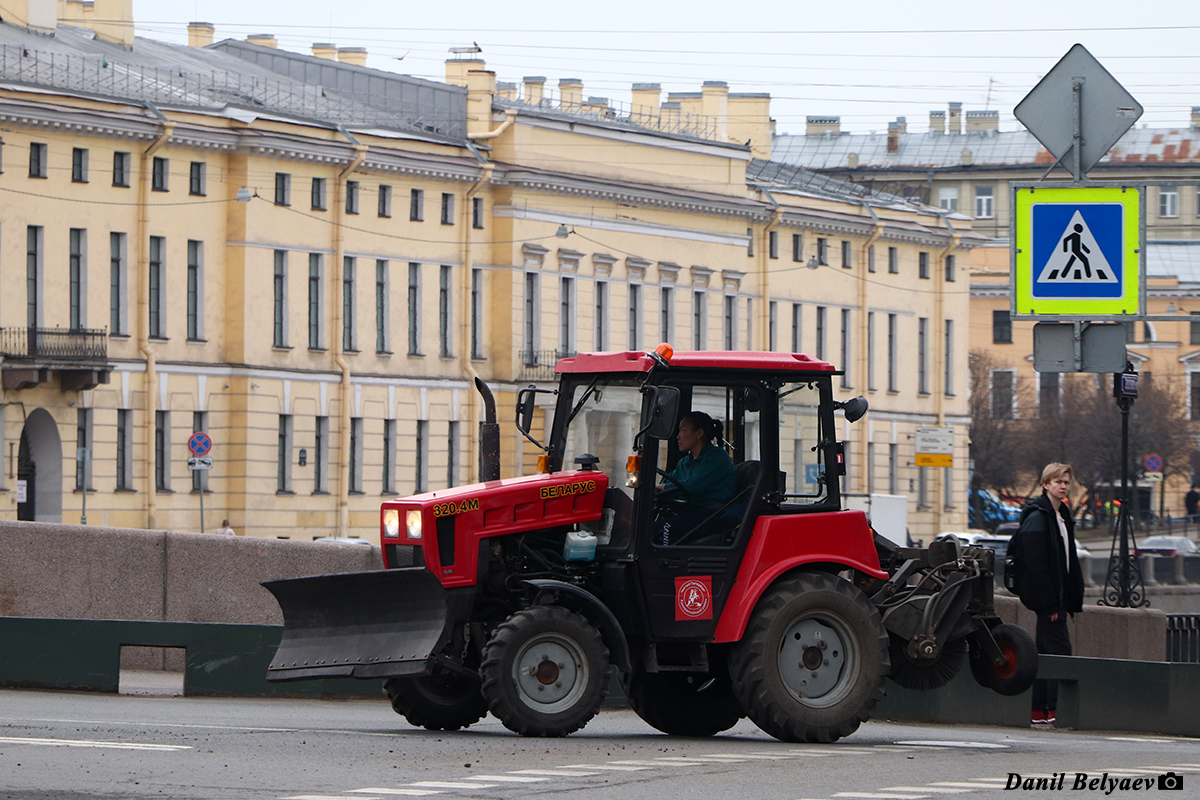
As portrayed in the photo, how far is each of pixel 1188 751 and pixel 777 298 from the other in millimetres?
61766

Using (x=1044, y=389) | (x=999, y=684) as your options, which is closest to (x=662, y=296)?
(x=1044, y=389)

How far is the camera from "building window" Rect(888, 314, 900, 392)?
271 feet

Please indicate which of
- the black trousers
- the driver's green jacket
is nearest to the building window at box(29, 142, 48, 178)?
the black trousers

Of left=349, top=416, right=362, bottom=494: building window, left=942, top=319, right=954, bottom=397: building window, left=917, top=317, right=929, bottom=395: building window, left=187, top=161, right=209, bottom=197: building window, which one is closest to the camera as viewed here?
left=187, top=161, right=209, bottom=197: building window

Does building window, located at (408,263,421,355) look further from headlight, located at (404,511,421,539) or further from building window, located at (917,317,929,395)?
headlight, located at (404,511,421,539)

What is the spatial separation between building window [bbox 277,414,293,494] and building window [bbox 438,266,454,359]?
6386 mm

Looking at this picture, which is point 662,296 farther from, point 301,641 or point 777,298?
point 301,641

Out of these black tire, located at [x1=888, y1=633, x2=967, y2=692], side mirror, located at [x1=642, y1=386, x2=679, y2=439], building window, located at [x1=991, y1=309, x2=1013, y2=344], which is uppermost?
building window, located at [x1=991, y1=309, x2=1013, y2=344]

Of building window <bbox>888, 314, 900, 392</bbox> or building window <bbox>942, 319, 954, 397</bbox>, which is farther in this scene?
building window <bbox>942, 319, 954, 397</bbox>

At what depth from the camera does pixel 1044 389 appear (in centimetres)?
10875

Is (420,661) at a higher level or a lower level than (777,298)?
lower

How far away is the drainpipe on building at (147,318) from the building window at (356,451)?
23.2ft

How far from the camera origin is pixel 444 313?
6544 centimetres

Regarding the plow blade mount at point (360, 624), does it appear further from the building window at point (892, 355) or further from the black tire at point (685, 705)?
the building window at point (892, 355)
